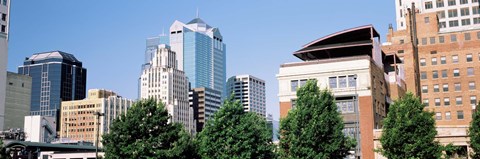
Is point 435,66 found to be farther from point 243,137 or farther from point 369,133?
point 243,137

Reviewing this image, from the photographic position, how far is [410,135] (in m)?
50.0

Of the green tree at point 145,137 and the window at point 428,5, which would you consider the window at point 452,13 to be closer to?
the window at point 428,5

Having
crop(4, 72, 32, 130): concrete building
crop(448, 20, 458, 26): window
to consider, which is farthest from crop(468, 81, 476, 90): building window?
crop(4, 72, 32, 130): concrete building

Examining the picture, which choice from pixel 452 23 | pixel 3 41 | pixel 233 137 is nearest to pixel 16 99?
pixel 3 41

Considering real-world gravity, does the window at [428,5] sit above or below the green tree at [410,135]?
above

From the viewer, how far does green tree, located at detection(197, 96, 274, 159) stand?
51.7m

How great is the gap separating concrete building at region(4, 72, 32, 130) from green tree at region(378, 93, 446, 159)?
161 meters

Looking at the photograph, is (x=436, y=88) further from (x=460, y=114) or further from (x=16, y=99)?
(x=16, y=99)

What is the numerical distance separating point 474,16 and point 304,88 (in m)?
85.8

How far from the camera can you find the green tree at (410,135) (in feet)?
162

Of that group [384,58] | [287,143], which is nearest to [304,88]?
[287,143]

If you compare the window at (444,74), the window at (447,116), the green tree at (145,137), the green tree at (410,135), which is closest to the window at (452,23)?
the window at (444,74)

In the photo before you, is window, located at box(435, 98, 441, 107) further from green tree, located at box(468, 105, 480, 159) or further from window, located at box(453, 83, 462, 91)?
green tree, located at box(468, 105, 480, 159)

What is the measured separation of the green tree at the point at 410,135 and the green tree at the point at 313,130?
13.8 feet
